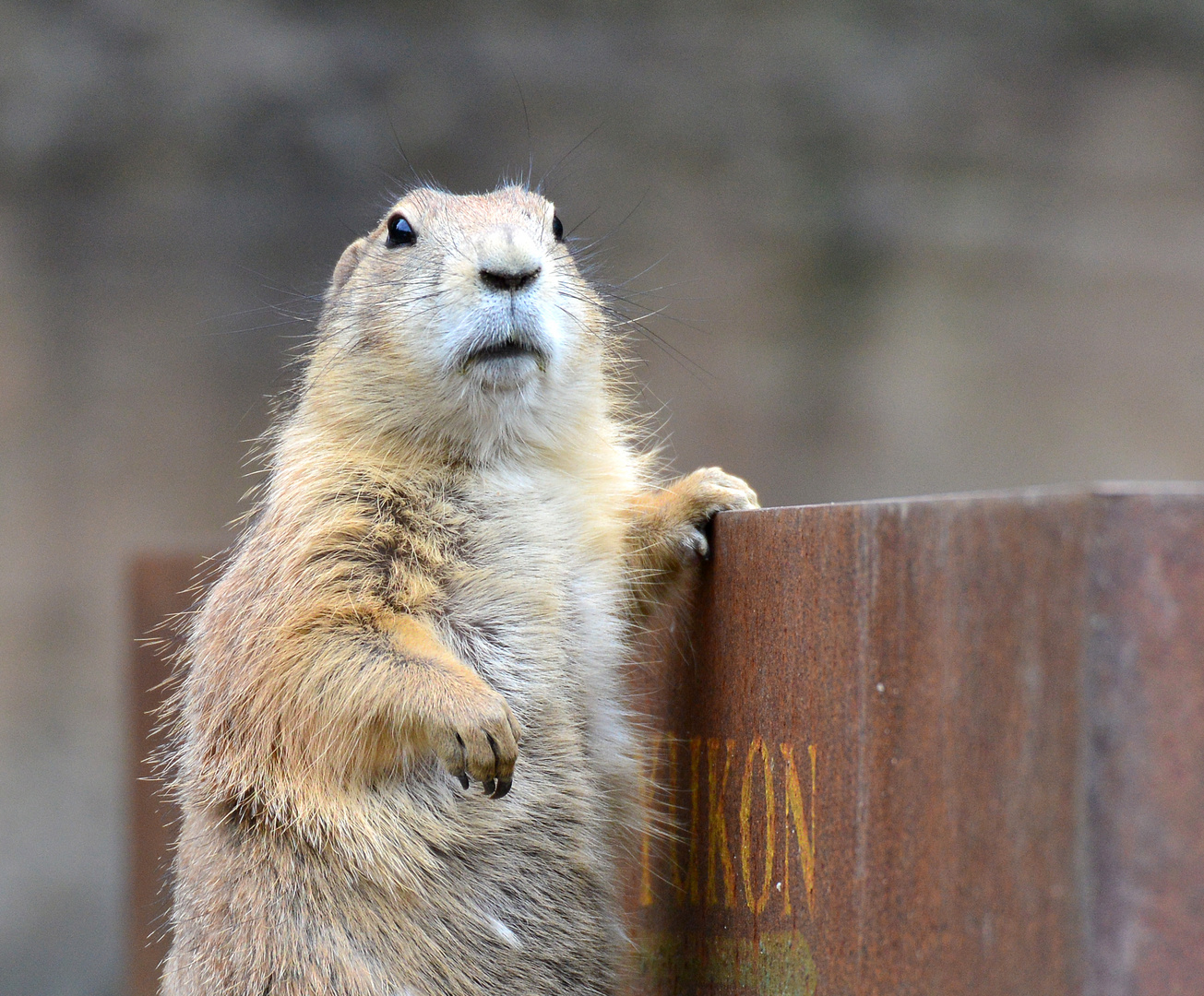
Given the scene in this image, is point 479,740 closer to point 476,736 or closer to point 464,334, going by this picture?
point 476,736

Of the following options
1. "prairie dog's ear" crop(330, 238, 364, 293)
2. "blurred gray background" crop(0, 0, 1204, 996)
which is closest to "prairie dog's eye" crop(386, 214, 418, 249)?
"prairie dog's ear" crop(330, 238, 364, 293)

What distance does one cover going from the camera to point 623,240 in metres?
8.61

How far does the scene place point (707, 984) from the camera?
2619mm

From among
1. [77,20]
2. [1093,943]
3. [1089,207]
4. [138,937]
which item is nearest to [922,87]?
[1089,207]

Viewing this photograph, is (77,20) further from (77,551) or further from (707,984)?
(707,984)

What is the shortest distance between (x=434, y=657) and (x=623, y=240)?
255 inches

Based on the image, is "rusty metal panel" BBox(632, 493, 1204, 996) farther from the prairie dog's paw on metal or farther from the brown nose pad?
the brown nose pad

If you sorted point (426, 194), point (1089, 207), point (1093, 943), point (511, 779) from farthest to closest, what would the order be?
point (1089, 207) → point (426, 194) → point (511, 779) → point (1093, 943)

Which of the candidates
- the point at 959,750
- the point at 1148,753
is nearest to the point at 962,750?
the point at 959,750

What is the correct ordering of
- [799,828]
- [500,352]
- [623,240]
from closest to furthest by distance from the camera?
1. [799,828]
2. [500,352]
3. [623,240]

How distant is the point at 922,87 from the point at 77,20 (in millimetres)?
5932

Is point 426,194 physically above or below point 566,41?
below

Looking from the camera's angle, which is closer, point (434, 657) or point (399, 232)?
point (434, 657)

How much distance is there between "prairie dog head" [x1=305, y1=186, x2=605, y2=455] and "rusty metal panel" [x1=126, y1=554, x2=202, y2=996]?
7.21 feet
